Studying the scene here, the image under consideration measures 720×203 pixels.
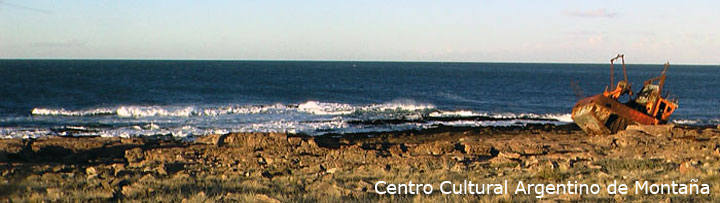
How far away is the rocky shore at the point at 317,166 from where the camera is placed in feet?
31.1

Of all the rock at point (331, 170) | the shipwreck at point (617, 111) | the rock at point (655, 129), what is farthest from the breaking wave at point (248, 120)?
the rock at point (331, 170)

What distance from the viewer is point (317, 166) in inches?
537

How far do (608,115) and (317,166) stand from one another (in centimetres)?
1234

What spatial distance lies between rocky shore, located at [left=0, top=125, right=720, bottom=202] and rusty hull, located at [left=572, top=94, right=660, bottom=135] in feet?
4.86

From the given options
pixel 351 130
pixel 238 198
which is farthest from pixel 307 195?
pixel 351 130

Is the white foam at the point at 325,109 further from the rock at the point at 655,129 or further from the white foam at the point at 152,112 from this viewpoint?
the rock at the point at 655,129

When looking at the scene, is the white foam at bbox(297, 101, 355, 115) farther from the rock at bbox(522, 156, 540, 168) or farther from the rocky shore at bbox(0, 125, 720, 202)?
the rock at bbox(522, 156, 540, 168)

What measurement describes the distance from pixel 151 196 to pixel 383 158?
277 inches

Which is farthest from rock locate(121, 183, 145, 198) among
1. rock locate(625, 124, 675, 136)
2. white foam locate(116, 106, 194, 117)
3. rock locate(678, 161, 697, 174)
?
white foam locate(116, 106, 194, 117)

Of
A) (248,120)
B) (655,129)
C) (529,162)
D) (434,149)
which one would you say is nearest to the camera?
(529,162)

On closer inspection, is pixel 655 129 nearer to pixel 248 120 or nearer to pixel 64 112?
pixel 248 120

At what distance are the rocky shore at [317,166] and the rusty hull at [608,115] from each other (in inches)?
58.3

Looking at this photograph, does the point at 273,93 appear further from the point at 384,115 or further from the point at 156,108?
the point at 384,115

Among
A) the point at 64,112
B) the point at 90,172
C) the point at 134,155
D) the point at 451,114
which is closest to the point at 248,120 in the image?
the point at 64,112
